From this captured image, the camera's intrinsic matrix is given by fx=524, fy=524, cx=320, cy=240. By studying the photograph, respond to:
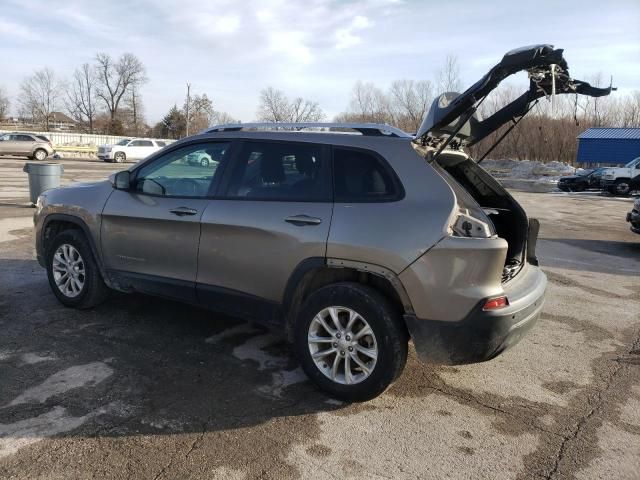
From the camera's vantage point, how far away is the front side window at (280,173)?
3.76 metres

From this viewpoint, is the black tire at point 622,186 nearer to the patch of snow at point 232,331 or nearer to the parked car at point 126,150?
the patch of snow at point 232,331

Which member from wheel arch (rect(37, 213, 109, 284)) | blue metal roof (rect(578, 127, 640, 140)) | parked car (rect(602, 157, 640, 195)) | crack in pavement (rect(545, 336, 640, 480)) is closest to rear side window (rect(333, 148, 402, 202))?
crack in pavement (rect(545, 336, 640, 480))

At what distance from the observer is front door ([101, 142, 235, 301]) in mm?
4234

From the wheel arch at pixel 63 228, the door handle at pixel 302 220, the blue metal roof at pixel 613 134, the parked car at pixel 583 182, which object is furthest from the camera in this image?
the blue metal roof at pixel 613 134

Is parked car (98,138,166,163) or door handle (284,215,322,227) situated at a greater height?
parked car (98,138,166,163)

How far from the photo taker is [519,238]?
432 centimetres

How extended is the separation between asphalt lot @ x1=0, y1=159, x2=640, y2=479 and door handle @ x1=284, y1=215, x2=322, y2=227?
1.18 meters

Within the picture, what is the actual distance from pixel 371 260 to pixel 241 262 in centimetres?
108

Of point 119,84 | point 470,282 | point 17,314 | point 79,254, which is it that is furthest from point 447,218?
point 119,84

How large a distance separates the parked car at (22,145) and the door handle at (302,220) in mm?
35172

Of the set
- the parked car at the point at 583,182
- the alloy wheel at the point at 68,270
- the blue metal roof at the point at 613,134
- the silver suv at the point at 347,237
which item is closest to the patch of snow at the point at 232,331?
the silver suv at the point at 347,237

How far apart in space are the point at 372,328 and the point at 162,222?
2.03 meters

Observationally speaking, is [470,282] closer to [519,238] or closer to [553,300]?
[519,238]

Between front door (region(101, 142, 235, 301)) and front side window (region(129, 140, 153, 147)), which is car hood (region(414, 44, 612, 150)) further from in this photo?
front side window (region(129, 140, 153, 147))
